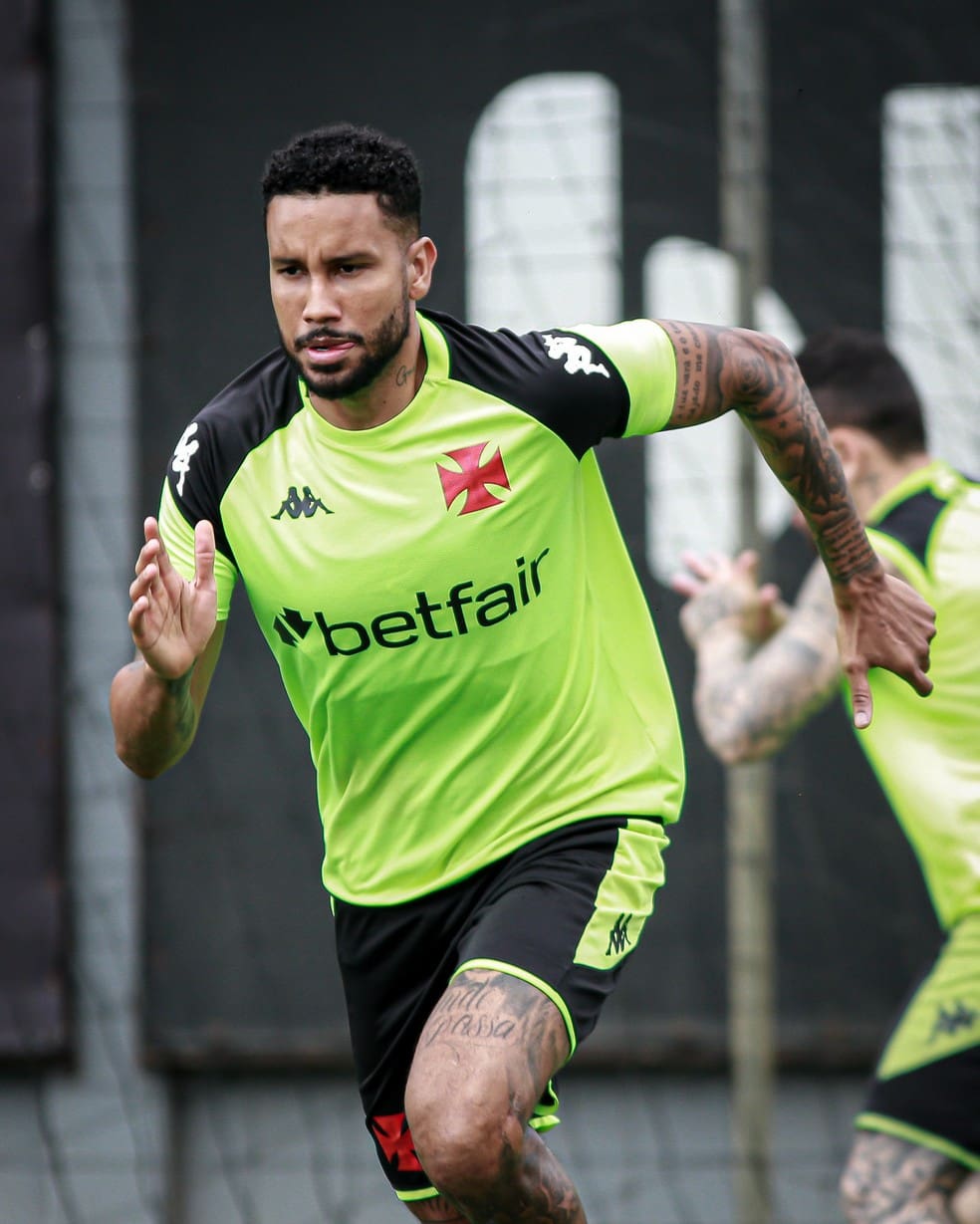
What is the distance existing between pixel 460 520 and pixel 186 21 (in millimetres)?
2784

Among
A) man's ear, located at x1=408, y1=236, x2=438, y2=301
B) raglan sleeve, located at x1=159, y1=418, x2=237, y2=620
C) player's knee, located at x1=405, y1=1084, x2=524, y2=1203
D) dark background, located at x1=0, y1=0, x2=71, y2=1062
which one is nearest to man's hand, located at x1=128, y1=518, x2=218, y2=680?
raglan sleeve, located at x1=159, y1=418, x2=237, y2=620

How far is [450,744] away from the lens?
298 cm

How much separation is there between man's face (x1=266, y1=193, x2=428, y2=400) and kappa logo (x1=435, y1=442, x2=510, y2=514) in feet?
0.72

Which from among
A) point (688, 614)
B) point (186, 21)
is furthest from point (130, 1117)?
point (186, 21)

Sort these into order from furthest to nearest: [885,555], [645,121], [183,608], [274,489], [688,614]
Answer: [645,121] < [688,614] < [885,555] < [274,489] < [183,608]

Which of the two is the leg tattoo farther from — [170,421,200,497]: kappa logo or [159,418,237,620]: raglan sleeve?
[170,421,200,497]: kappa logo

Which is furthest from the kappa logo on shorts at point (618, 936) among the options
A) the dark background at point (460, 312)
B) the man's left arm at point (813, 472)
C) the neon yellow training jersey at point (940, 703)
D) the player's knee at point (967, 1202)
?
the dark background at point (460, 312)

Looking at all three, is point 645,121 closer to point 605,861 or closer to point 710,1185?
point 605,861

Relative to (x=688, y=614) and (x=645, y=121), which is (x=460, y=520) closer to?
(x=688, y=614)

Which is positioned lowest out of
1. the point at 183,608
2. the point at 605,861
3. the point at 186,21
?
the point at 605,861

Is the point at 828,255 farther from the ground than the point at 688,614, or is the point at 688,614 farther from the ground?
the point at 828,255

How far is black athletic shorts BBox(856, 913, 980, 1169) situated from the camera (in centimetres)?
379

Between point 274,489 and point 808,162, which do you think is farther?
point 808,162

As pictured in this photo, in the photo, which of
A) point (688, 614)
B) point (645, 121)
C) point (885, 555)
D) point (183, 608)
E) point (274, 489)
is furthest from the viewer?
point (645, 121)
